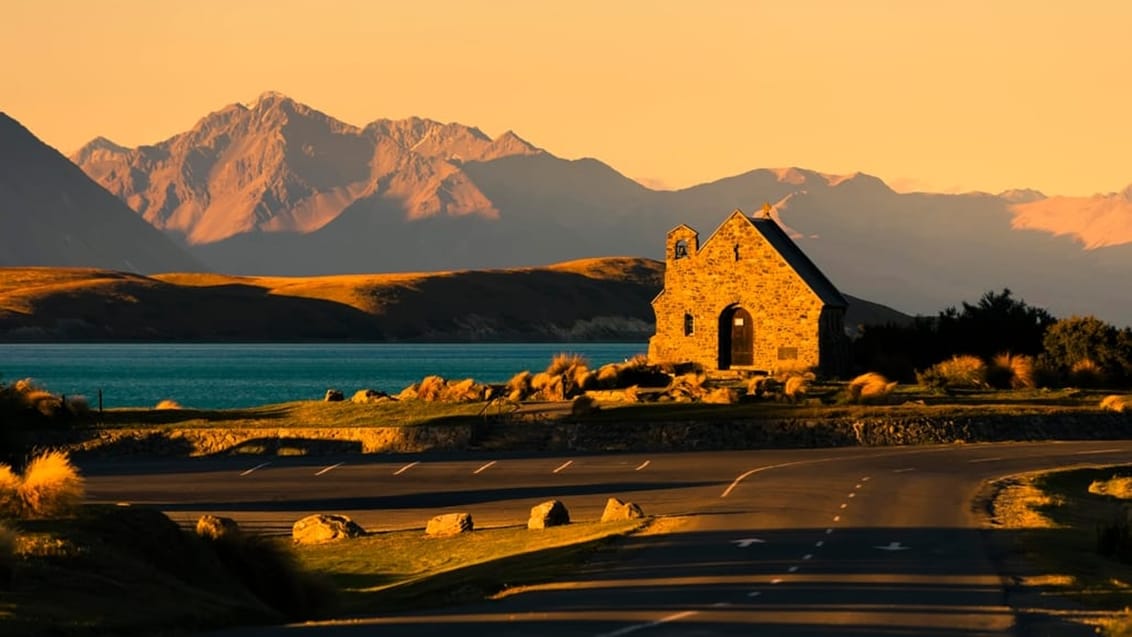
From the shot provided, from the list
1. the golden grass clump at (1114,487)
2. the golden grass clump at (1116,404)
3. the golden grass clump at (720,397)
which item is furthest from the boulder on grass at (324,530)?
the golden grass clump at (1116,404)

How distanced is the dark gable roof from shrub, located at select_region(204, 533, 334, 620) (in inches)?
2272

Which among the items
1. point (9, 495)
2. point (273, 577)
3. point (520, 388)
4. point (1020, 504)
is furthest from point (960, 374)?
point (9, 495)

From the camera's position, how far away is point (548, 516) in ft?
133

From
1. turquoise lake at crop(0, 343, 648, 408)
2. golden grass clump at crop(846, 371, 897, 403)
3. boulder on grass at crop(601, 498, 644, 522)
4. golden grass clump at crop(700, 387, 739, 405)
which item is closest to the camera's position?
boulder on grass at crop(601, 498, 644, 522)

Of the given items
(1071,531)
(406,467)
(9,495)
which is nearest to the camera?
(9,495)

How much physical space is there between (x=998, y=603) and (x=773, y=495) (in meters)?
20.8

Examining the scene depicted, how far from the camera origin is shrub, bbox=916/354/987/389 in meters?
83.3

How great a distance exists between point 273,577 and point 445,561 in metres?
7.64

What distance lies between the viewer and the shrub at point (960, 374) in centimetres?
8331

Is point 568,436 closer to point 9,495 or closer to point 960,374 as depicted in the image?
point 960,374

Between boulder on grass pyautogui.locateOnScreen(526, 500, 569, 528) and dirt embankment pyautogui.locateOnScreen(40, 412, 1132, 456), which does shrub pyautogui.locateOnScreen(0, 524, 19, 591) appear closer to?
boulder on grass pyautogui.locateOnScreen(526, 500, 569, 528)

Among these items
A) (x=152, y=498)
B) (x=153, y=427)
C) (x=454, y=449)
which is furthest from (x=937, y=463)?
(x=153, y=427)

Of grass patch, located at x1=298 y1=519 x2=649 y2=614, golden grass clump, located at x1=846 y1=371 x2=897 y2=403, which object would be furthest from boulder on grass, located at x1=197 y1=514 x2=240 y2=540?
golden grass clump, located at x1=846 y1=371 x2=897 y2=403

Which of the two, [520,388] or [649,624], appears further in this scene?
[520,388]
